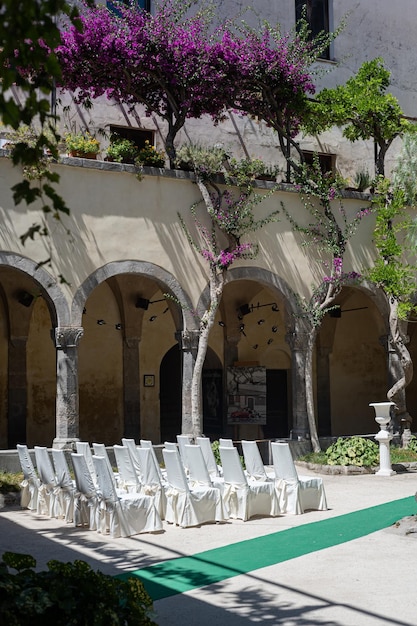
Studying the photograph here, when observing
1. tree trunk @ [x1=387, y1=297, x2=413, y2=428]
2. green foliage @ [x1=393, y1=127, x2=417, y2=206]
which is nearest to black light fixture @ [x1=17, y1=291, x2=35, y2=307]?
tree trunk @ [x1=387, y1=297, x2=413, y2=428]

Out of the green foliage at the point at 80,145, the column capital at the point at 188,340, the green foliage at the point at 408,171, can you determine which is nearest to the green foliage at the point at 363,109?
the green foliage at the point at 408,171

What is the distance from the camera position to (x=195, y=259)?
15.0 metres

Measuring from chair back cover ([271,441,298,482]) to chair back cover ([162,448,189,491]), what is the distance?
49.5 inches

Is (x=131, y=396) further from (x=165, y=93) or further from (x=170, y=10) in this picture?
(x=170, y=10)

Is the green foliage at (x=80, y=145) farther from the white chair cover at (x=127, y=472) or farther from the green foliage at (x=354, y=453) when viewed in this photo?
the green foliage at (x=354, y=453)

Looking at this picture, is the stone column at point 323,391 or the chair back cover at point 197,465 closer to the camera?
the chair back cover at point 197,465

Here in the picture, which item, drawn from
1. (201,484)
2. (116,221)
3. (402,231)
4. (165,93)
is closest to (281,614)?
(201,484)

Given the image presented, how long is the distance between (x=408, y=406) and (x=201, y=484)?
44.6 feet

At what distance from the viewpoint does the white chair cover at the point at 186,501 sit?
932cm

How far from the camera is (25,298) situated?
16703 millimetres

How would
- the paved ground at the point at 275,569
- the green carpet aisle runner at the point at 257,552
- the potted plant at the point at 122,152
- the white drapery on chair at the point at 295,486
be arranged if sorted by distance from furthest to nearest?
the potted plant at the point at 122,152 < the white drapery on chair at the point at 295,486 < the green carpet aisle runner at the point at 257,552 < the paved ground at the point at 275,569

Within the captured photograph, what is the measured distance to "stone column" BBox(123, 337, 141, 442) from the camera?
17.9 m

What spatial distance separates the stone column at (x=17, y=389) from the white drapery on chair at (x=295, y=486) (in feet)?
26.8

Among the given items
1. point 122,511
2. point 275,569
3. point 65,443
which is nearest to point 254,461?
point 122,511
